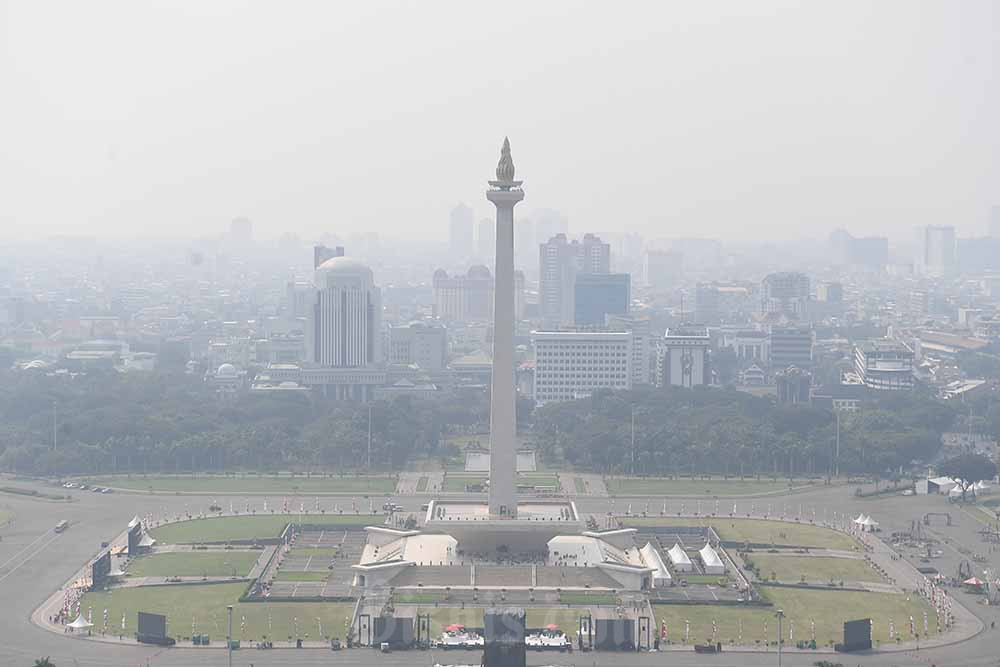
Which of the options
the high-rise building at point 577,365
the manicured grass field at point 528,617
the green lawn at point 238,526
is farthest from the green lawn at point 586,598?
the high-rise building at point 577,365

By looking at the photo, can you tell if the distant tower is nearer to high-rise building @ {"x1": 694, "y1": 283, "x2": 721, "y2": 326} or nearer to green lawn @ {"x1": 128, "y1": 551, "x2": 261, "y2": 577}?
green lawn @ {"x1": 128, "y1": 551, "x2": 261, "y2": 577}

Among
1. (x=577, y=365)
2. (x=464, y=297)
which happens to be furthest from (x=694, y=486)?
(x=464, y=297)

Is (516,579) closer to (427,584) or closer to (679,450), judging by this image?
(427,584)

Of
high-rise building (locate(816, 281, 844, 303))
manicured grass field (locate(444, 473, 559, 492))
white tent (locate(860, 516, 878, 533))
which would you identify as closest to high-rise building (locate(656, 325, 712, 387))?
manicured grass field (locate(444, 473, 559, 492))

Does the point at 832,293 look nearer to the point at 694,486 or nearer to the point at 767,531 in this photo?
the point at 694,486

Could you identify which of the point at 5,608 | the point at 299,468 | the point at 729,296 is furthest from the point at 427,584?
the point at 729,296

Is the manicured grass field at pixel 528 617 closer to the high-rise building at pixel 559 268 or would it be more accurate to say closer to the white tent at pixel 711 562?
the white tent at pixel 711 562
